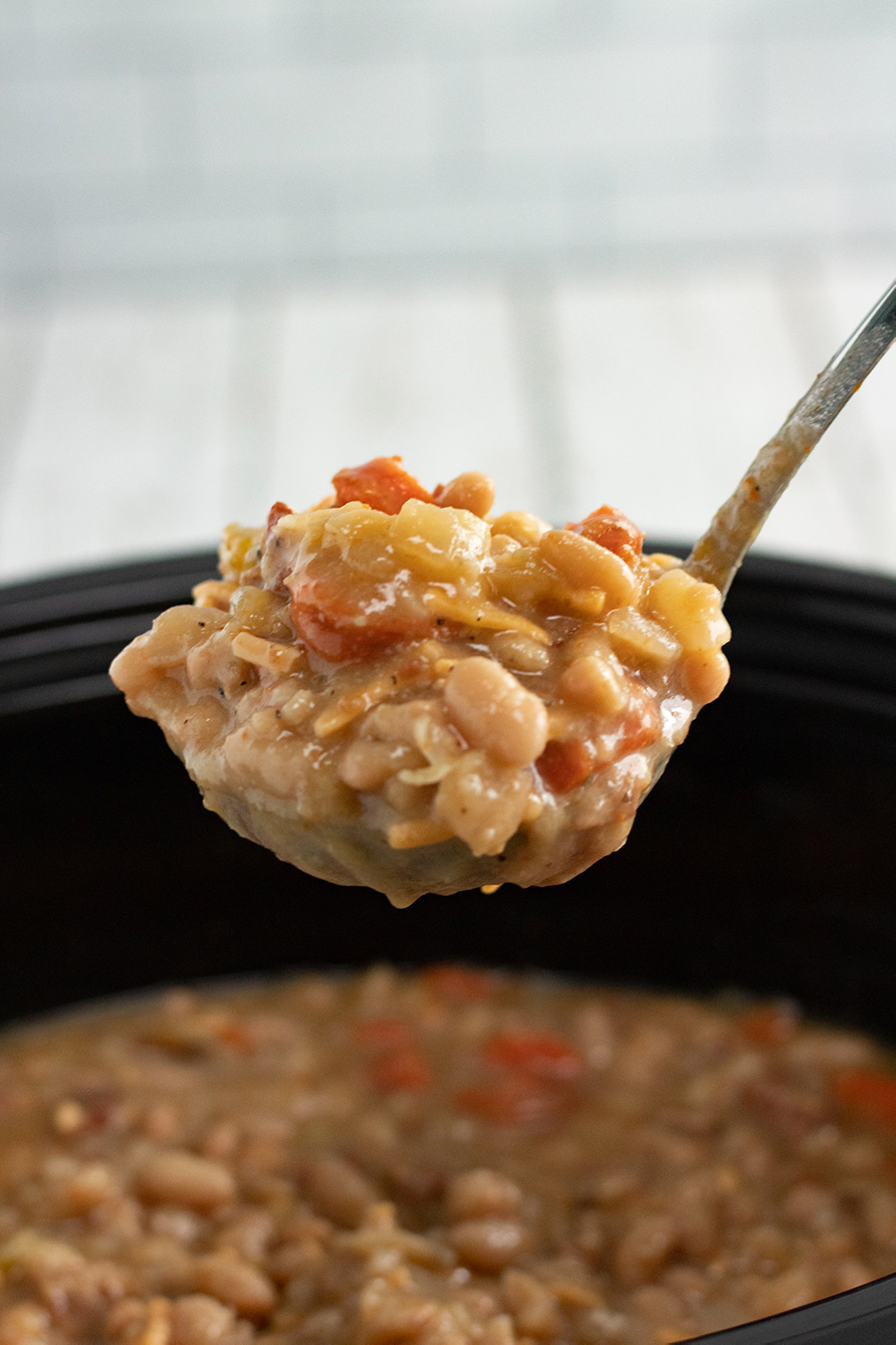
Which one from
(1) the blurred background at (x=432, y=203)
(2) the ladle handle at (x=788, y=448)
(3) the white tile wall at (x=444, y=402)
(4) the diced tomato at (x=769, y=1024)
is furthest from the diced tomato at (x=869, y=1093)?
(1) the blurred background at (x=432, y=203)

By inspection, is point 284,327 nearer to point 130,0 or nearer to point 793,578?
point 130,0

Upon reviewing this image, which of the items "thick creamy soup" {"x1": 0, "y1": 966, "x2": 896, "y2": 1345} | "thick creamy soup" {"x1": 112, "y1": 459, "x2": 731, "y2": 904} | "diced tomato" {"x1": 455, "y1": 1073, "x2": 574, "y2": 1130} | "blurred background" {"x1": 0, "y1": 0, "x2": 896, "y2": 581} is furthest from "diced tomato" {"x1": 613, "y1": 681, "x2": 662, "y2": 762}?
"blurred background" {"x1": 0, "y1": 0, "x2": 896, "y2": 581}

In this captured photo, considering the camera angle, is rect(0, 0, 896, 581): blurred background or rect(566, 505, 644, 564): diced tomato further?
rect(0, 0, 896, 581): blurred background

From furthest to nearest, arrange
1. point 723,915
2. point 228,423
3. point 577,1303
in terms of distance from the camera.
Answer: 1. point 228,423
2. point 723,915
3. point 577,1303

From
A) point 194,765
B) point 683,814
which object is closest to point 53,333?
point 683,814

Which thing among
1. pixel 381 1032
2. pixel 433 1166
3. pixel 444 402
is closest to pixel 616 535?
pixel 433 1166

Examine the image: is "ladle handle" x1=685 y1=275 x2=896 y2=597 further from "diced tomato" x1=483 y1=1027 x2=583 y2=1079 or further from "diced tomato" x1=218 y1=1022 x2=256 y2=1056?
"diced tomato" x1=218 y1=1022 x2=256 y2=1056
